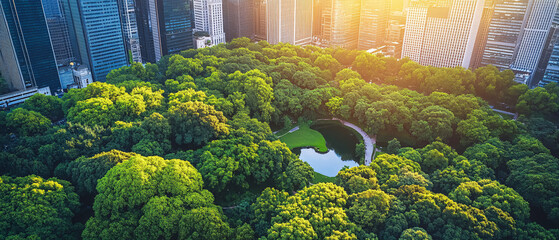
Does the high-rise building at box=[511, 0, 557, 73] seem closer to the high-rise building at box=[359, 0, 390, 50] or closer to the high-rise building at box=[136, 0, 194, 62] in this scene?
the high-rise building at box=[359, 0, 390, 50]

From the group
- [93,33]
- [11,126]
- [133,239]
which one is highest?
[93,33]

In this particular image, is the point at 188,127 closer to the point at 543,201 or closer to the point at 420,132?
the point at 420,132

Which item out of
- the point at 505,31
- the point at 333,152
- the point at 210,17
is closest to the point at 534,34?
the point at 505,31

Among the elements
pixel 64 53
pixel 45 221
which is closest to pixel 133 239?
pixel 45 221

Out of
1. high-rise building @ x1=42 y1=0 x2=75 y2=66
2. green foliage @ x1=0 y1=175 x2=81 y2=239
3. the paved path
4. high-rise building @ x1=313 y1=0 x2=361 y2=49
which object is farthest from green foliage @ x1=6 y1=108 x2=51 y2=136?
high-rise building @ x1=313 y1=0 x2=361 y2=49

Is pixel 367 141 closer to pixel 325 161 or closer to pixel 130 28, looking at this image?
pixel 325 161

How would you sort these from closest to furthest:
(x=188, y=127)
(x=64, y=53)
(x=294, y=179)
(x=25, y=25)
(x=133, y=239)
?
1. (x=133, y=239)
2. (x=294, y=179)
3. (x=188, y=127)
4. (x=25, y=25)
5. (x=64, y=53)
